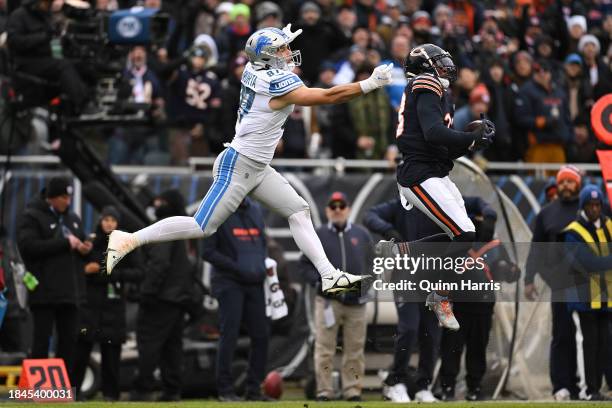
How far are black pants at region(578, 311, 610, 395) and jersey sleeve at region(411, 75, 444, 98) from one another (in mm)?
3195

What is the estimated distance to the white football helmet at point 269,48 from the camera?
11.7 meters

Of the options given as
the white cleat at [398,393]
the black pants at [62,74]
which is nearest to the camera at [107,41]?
the black pants at [62,74]

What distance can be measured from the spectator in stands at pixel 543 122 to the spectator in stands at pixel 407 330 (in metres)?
4.58

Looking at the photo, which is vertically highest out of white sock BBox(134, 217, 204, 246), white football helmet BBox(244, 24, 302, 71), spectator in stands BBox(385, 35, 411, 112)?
spectator in stands BBox(385, 35, 411, 112)

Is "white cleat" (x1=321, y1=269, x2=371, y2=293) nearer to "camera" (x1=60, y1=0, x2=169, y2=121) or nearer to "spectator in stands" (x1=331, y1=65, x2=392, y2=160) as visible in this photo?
"camera" (x1=60, y1=0, x2=169, y2=121)

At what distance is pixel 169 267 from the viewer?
15047 millimetres

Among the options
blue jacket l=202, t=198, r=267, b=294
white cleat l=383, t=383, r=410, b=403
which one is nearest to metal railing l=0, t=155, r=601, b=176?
blue jacket l=202, t=198, r=267, b=294

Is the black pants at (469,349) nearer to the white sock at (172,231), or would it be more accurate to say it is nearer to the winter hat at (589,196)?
the winter hat at (589,196)

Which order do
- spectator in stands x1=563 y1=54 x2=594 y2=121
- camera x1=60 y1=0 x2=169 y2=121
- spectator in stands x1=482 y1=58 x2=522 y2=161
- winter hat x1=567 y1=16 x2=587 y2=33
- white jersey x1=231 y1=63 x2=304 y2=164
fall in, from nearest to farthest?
white jersey x1=231 y1=63 x2=304 y2=164
camera x1=60 y1=0 x2=169 y2=121
spectator in stands x1=482 y1=58 x2=522 y2=161
spectator in stands x1=563 y1=54 x2=594 y2=121
winter hat x1=567 y1=16 x2=587 y2=33

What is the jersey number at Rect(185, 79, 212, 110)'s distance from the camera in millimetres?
17719

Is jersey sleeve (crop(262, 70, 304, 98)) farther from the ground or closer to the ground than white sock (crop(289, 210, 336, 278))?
farther from the ground

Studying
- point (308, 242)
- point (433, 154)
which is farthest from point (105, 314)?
point (433, 154)

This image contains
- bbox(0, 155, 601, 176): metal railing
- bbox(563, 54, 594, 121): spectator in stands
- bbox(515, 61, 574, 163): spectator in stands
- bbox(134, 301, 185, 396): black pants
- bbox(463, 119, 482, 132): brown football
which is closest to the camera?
bbox(463, 119, 482, 132): brown football

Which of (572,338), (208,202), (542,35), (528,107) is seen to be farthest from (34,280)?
(542,35)
